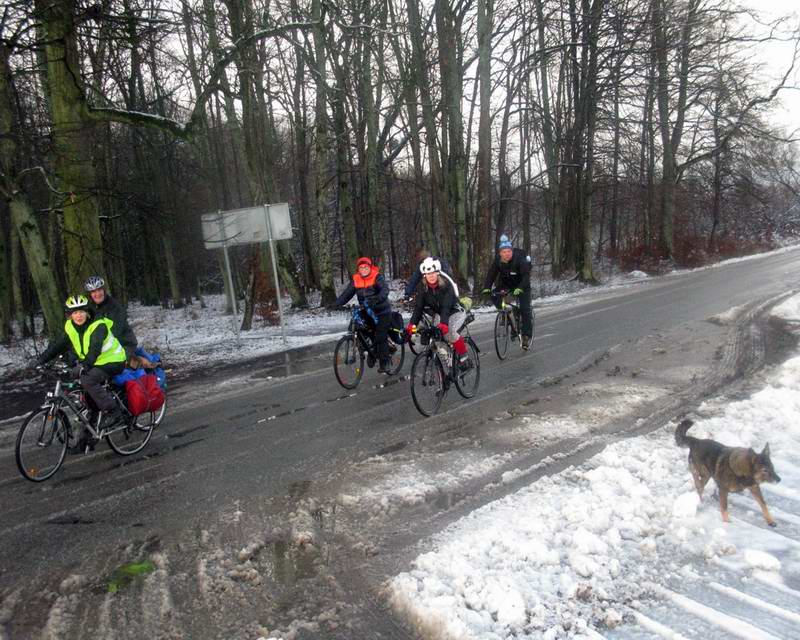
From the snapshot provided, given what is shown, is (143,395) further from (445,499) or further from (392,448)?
(445,499)

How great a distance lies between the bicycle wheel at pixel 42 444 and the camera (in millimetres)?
5906

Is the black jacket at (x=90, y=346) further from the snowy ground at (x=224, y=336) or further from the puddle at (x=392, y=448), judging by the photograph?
the snowy ground at (x=224, y=336)

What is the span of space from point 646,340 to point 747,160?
2725cm

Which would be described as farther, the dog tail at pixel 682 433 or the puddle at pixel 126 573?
the dog tail at pixel 682 433

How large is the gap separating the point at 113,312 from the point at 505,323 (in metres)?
6.67

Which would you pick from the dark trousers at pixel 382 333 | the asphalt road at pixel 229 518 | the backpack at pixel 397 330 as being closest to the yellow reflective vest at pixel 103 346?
the asphalt road at pixel 229 518

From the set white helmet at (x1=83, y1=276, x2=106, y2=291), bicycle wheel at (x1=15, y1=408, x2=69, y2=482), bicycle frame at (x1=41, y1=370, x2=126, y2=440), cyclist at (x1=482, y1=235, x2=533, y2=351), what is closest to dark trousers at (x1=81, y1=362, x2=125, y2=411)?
bicycle frame at (x1=41, y1=370, x2=126, y2=440)

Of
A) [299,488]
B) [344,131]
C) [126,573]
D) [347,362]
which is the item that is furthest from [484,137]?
[126,573]

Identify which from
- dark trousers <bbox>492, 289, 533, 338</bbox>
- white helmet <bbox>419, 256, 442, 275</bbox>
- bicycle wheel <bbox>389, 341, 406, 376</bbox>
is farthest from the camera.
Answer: dark trousers <bbox>492, 289, 533, 338</bbox>

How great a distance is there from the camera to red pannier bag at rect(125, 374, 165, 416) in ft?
22.0

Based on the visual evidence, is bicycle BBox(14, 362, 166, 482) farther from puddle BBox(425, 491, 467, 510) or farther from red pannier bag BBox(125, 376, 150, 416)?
puddle BBox(425, 491, 467, 510)

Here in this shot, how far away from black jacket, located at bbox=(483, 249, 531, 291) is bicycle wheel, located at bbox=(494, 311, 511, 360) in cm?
58

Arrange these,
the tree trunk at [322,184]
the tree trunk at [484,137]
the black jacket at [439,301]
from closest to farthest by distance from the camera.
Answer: the black jacket at [439,301]
the tree trunk at [484,137]
the tree trunk at [322,184]

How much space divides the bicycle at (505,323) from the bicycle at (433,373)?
2711 mm
